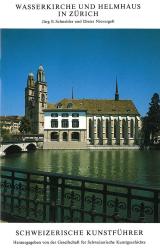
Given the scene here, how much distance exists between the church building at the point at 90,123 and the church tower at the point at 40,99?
57 centimetres

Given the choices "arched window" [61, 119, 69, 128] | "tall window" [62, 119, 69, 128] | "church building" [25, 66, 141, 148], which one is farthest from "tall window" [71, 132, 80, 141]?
"arched window" [61, 119, 69, 128]

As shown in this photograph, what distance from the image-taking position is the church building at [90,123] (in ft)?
212

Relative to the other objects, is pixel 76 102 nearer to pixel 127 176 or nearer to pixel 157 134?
pixel 157 134

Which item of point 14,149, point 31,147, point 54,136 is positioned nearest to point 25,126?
point 54,136

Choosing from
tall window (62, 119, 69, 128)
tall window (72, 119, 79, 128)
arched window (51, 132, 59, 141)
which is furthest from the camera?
tall window (72, 119, 79, 128)

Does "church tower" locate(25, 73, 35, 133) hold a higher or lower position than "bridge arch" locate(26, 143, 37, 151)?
higher

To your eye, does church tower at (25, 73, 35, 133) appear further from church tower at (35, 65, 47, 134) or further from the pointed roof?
the pointed roof

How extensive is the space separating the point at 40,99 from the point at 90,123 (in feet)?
44.2

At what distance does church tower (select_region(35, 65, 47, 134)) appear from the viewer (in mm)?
74125

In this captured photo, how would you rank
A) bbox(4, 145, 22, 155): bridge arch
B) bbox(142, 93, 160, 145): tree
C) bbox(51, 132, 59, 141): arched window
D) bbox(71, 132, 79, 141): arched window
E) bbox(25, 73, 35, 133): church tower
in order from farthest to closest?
bbox(25, 73, 35, 133): church tower, bbox(71, 132, 79, 141): arched window, bbox(51, 132, 59, 141): arched window, bbox(142, 93, 160, 145): tree, bbox(4, 145, 22, 155): bridge arch

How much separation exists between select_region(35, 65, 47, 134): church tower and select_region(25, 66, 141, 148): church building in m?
0.57
